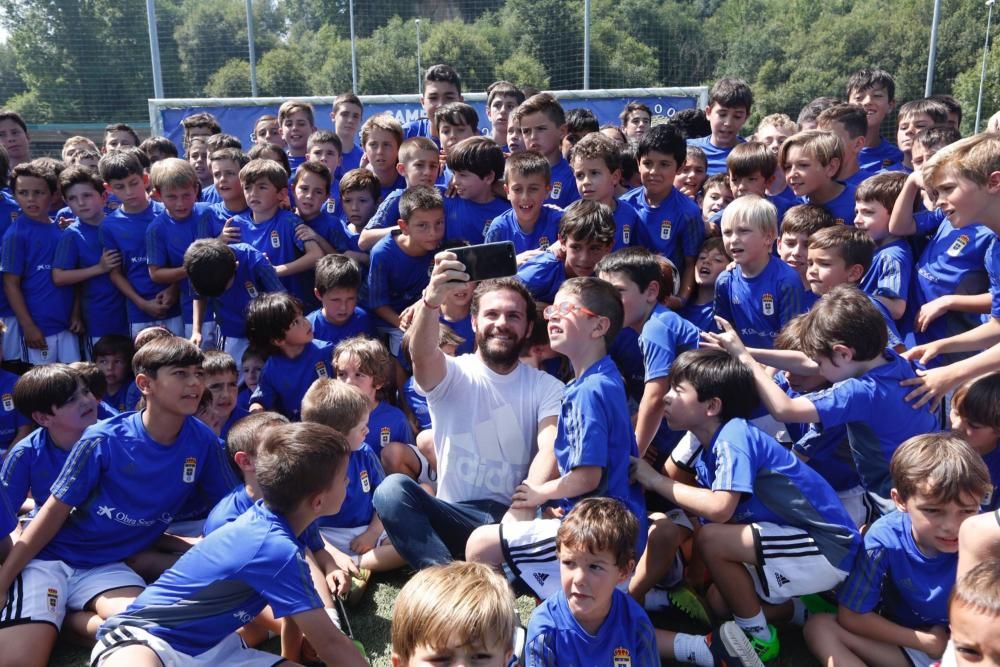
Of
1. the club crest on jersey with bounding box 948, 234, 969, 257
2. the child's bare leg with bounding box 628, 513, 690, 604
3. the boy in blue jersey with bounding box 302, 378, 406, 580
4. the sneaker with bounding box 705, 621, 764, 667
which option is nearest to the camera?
the sneaker with bounding box 705, 621, 764, 667

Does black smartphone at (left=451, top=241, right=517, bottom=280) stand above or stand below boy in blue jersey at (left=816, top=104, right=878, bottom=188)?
below

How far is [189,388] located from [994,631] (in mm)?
3187

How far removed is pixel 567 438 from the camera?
331 centimetres

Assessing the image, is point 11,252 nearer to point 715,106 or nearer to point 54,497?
point 54,497

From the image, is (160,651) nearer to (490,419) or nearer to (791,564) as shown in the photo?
(490,419)

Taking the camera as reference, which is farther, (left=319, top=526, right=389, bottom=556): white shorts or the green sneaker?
(left=319, top=526, right=389, bottom=556): white shorts

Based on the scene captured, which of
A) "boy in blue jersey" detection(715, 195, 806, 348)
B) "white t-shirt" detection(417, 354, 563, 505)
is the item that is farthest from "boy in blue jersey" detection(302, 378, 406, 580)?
"boy in blue jersey" detection(715, 195, 806, 348)

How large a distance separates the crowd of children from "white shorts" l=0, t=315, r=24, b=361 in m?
1.20

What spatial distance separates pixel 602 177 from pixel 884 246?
5.51 ft

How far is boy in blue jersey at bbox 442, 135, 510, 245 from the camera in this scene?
5.45 m

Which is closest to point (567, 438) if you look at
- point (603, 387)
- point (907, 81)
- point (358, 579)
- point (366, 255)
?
point (603, 387)

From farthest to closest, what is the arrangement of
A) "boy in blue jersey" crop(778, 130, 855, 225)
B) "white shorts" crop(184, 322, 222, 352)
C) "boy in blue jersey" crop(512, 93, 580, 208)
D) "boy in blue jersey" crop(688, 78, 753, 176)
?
1. "boy in blue jersey" crop(688, 78, 753, 176)
2. "boy in blue jersey" crop(512, 93, 580, 208)
3. "white shorts" crop(184, 322, 222, 352)
4. "boy in blue jersey" crop(778, 130, 855, 225)

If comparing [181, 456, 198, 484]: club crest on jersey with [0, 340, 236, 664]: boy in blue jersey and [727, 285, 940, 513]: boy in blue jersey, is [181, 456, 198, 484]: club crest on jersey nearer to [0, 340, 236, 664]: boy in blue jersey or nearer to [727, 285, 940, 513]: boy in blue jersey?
[0, 340, 236, 664]: boy in blue jersey

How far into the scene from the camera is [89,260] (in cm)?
609
